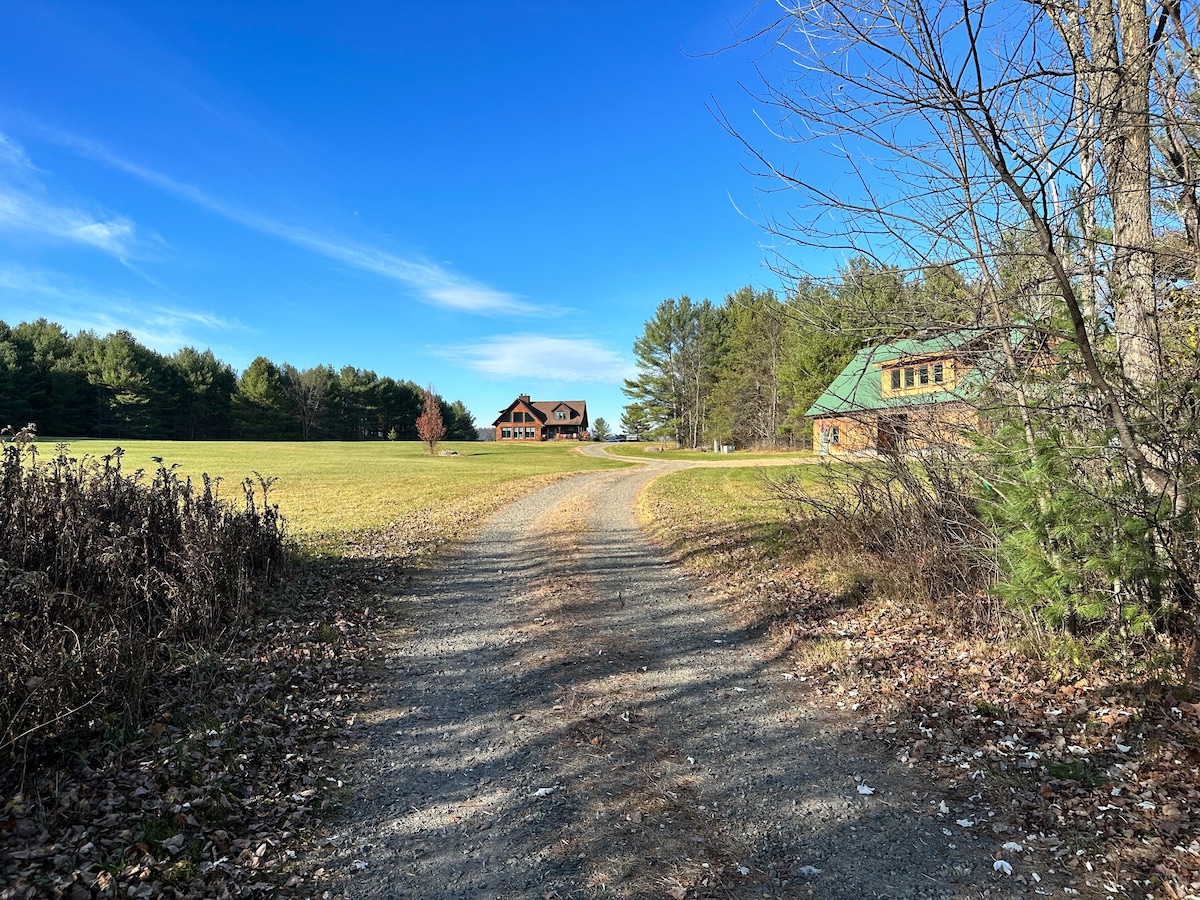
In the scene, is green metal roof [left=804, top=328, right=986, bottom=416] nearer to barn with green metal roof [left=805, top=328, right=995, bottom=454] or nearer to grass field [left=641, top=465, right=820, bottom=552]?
barn with green metal roof [left=805, top=328, right=995, bottom=454]

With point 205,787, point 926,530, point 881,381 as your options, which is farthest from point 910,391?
point 205,787

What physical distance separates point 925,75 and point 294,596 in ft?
27.8

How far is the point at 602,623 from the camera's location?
7219mm

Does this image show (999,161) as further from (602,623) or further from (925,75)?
(602,623)

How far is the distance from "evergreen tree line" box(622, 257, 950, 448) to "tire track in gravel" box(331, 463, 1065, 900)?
3.17 m

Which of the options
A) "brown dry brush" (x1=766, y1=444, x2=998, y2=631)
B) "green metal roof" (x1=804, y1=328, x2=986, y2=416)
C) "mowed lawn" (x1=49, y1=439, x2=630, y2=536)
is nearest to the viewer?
"green metal roof" (x1=804, y1=328, x2=986, y2=416)

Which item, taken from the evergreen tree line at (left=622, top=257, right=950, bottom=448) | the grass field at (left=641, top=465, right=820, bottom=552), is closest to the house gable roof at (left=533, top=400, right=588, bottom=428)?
the evergreen tree line at (left=622, top=257, right=950, bottom=448)

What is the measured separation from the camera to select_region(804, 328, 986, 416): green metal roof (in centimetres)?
506

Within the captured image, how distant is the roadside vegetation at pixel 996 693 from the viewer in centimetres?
323

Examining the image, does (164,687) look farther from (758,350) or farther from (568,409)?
(568,409)

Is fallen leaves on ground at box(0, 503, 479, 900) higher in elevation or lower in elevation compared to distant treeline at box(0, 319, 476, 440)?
lower

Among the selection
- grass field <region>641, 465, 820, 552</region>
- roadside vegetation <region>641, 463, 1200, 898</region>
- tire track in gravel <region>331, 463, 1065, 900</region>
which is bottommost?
tire track in gravel <region>331, 463, 1065, 900</region>

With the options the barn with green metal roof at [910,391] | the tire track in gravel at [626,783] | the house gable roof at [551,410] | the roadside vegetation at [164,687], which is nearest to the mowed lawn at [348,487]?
the roadside vegetation at [164,687]

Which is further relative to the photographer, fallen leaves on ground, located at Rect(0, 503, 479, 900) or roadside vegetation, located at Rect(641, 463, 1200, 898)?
roadside vegetation, located at Rect(641, 463, 1200, 898)
